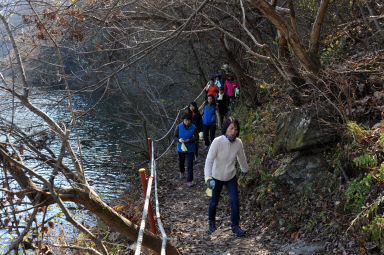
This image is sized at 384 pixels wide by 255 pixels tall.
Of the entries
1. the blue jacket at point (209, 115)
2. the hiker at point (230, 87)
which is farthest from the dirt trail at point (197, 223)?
the hiker at point (230, 87)

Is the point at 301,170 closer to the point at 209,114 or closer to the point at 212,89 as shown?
the point at 209,114

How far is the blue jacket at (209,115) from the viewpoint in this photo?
1078 cm

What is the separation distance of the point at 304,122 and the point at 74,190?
170 inches

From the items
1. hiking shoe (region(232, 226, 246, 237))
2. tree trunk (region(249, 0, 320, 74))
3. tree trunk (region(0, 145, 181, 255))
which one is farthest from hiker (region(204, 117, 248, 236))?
tree trunk (region(249, 0, 320, 74))

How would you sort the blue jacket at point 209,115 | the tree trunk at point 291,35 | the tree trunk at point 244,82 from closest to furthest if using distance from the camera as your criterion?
the tree trunk at point 291,35
the blue jacket at point 209,115
the tree trunk at point 244,82

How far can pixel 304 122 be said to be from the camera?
254 inches

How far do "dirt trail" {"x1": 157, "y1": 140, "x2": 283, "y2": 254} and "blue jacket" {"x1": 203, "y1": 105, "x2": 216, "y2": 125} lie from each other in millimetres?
1537

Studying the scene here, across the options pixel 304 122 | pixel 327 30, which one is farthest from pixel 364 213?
pixel 327 30

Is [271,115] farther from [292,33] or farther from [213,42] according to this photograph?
[213,42]

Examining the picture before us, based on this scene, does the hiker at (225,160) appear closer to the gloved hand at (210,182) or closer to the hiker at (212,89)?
the gloved hand at (210,182)

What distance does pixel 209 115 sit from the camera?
10.9 m

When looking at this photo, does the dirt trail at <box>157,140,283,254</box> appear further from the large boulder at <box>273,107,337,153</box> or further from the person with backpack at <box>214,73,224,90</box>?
the person with backpack at <box>214,73,224,90</box>

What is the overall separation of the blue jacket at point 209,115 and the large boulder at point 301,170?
13.6ft

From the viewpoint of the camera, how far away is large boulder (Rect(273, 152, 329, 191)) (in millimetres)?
6242
